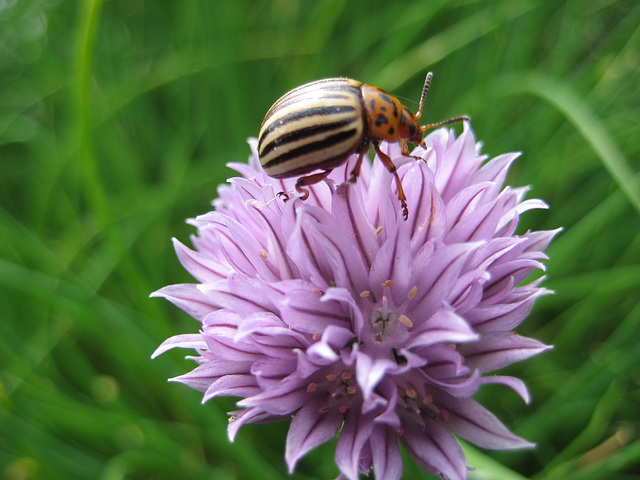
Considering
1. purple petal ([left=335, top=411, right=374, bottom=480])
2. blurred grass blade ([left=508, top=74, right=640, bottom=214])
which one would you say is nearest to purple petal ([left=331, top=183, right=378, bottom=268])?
purple petal ([left=335, top=411, right=374, bottom=480])

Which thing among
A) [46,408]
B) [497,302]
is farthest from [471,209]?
[46,408]

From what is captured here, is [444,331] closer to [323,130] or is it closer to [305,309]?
[305,309]

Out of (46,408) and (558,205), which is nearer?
(46,408)

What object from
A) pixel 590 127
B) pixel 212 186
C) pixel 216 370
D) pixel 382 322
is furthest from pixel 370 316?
pixel 212 186

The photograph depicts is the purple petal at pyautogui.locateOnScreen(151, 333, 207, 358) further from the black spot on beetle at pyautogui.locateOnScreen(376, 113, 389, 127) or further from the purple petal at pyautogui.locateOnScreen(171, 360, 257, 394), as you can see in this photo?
the black spot on beetle at pyautogui.locateOnScreen(376, 113, 389, 127)

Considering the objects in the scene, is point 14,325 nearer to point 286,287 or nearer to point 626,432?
point 286,287

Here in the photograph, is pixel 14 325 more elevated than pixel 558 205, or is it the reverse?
pixel 558 205

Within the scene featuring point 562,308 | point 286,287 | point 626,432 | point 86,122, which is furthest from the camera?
point 562,308
